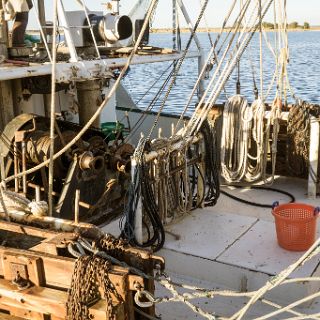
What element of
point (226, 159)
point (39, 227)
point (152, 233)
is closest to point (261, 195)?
point (226, 159)

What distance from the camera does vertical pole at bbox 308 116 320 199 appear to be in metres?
6.05

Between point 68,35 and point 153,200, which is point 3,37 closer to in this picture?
point 68,35

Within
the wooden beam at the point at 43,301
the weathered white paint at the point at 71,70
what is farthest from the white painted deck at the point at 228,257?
the weathered white paint at the point at 71,70

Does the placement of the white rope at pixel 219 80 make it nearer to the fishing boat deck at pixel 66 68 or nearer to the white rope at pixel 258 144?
the white rope at pixel 258 144

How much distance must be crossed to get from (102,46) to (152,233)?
4.89 meters

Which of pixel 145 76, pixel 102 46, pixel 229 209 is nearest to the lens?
pixel 229 209

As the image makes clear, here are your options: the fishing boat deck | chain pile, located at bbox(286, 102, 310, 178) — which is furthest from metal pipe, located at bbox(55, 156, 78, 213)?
chain pile, located at bbox(286, 102, 310, 178)

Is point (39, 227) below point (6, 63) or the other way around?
below

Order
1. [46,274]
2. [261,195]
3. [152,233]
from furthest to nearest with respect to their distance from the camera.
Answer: [261,195] → [152,233] → [46,274]

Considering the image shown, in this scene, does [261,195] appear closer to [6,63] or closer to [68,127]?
[68,127]

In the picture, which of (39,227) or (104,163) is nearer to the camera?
(39,227)

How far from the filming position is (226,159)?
21.1 feet

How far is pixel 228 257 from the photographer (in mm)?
4578

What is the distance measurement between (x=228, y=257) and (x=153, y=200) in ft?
2.84
